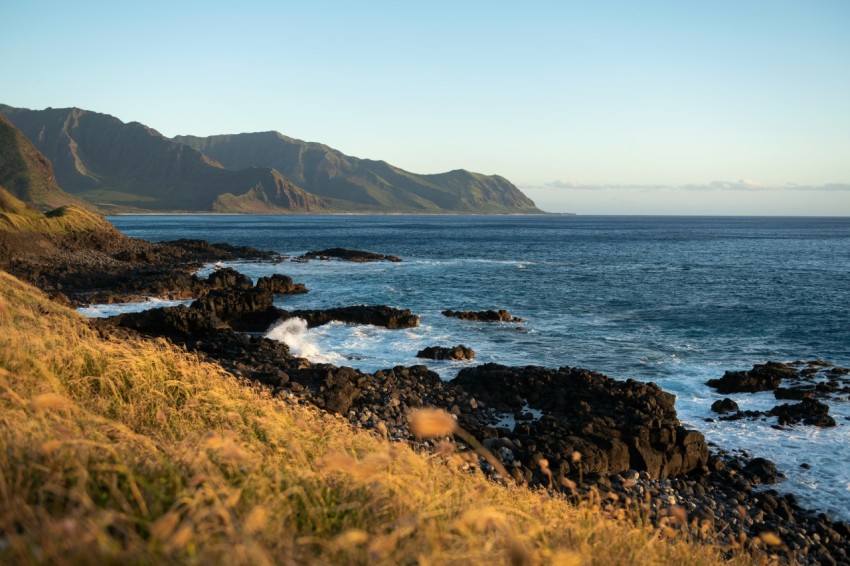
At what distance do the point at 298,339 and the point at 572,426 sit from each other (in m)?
15.2

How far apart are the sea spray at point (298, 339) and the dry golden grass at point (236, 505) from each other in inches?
649

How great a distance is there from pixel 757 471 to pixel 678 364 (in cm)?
1095

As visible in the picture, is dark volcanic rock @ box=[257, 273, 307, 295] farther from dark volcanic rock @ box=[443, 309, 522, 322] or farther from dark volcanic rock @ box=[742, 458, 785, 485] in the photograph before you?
dark volcanic rock @ box=[742, 458, 785, 485]

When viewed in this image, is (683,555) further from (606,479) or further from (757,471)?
(757,471)


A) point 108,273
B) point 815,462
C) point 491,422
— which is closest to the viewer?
point 815,462

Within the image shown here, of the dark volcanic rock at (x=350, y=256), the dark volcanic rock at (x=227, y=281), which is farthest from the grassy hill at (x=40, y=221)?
the dark volcanic rock at (x=350, y=256)

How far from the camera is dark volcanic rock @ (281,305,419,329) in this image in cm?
3172

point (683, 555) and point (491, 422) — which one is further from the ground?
point (683, 555)

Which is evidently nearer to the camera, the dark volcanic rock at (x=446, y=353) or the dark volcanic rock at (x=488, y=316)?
the dark volcanic rock at (x=446, y=353)

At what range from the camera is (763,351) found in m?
27.6

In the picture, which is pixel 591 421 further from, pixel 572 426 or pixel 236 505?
pixel 236 505

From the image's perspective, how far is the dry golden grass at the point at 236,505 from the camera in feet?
10.8

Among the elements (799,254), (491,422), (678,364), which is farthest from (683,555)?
(799,254)

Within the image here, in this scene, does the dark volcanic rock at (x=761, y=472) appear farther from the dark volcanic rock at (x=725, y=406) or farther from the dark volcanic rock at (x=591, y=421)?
the dark volcanic rock at (x=725, y=406)
